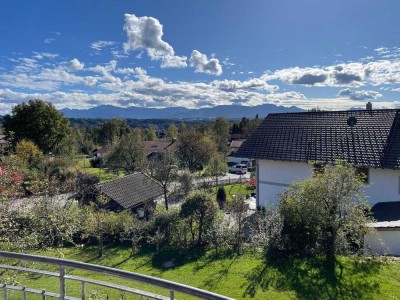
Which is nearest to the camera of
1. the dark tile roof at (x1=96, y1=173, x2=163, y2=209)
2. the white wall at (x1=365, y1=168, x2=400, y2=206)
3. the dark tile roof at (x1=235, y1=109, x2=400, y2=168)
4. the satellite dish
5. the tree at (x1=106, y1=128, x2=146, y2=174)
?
the white wall at (x1=365, y1=168, x2=400, y2=206)

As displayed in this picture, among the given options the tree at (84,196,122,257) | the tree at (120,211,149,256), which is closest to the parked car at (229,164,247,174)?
the tree at (84,196,122,257)

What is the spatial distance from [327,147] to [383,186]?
128 inches

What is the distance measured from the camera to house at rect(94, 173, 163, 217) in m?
18.3

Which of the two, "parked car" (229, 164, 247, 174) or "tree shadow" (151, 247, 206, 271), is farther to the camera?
"parked car" (229, 164, 247, 174)

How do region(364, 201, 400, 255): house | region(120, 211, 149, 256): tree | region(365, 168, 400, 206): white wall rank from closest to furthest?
region(364, 201, 400, 255): house → region(120, 211, 149, 256): tree → region(365, 168, 400, 206): white wall

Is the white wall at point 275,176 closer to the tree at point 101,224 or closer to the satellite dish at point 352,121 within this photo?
the satellite dish at point 352,121

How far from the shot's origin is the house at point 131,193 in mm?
18344

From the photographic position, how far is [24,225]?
7371 mm

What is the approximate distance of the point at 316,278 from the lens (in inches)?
357

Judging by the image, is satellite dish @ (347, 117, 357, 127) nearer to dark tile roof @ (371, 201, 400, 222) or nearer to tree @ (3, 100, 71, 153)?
dark tile roof @ (371, 201, 400, 222)

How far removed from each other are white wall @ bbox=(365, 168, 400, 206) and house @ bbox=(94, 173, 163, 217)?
11935 mm

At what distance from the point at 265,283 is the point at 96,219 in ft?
28.4

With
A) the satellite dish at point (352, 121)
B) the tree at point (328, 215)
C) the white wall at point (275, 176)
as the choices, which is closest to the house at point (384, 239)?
the tree at point (328, 215)

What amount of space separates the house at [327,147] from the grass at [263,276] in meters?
5.87
